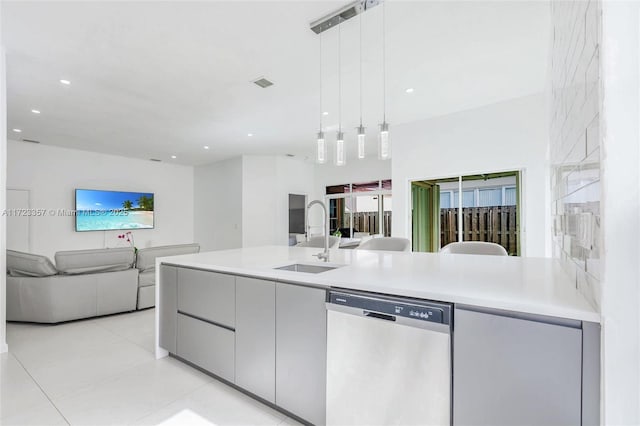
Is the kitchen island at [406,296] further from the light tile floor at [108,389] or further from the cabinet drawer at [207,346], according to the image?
the light tile floor at [108,389]

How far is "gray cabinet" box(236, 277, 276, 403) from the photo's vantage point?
1.69 meters

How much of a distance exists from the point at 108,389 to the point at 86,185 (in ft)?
19.7

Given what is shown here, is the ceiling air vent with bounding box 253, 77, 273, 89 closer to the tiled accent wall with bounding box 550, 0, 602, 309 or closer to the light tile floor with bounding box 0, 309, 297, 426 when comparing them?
the tiled accent wall with bounding box 550, 0, 602, 309

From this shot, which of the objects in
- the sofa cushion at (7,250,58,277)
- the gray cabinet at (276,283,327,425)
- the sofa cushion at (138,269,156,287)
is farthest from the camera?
the sofa cushion at (138,269,156,287)

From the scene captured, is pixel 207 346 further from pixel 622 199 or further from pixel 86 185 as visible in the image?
pixel 86 185

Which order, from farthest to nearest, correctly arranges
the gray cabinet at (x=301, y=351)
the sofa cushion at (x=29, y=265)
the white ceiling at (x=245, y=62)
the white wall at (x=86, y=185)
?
the white wall at (x=86, y=185)
the sofa cushion at (x=29, y=265)
the white ceiling at (x=245, y=62)
the gray cabinet at (x=301, y=351)

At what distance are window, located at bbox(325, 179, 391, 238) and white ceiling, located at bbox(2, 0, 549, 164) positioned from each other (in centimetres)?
262

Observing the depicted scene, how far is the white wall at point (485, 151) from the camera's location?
3.96 meters

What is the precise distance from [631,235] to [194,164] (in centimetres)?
856

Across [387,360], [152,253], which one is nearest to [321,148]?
[387,360]

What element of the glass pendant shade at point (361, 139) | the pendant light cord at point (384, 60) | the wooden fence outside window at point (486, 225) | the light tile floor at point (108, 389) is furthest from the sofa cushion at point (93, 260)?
the wooden fence outside window at point (486, 225)

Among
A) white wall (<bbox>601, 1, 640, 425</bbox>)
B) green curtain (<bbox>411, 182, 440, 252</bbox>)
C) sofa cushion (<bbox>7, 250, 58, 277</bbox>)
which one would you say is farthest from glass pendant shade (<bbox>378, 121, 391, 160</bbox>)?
sofa cushion (<bbox>7, 250, 58, 277</bbox>)

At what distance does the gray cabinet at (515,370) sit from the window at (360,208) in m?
5.98

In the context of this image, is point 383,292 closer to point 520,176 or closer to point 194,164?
point 520,176
